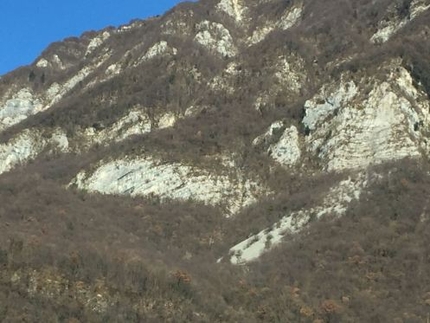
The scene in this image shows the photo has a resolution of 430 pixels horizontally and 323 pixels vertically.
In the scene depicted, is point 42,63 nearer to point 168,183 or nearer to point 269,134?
point 269,134

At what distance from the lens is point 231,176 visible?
73.9 m

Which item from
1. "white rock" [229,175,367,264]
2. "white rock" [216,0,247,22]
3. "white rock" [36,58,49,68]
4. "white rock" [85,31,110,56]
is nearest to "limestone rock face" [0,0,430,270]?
"white rock" [229,175,367,264]

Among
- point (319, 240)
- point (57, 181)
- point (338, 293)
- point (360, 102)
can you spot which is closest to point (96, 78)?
point (57, 181)

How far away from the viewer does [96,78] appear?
117750mm

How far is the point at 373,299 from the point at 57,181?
4355 cm

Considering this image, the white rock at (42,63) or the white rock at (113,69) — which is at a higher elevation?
the white rock at (42,63)

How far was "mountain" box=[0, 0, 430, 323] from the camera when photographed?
46094mm

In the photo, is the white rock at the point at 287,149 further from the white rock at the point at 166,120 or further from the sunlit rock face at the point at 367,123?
the white rock at the point at 166,120

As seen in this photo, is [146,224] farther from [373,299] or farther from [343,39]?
[343,39]

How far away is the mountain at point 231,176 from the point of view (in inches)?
1815

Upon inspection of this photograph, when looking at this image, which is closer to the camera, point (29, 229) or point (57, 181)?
point (29, 229)

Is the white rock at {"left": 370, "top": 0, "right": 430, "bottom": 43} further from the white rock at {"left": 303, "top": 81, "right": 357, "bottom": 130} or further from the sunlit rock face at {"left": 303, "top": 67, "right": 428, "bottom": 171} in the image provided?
the sunlit rock face at {"left": 303, "top": 67, "right": 428, "bottom": 171}

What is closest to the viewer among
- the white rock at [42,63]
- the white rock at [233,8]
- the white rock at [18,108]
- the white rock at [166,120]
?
the white rock at [166,120]

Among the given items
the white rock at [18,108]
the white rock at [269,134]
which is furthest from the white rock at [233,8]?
the white rock at [269,134]
